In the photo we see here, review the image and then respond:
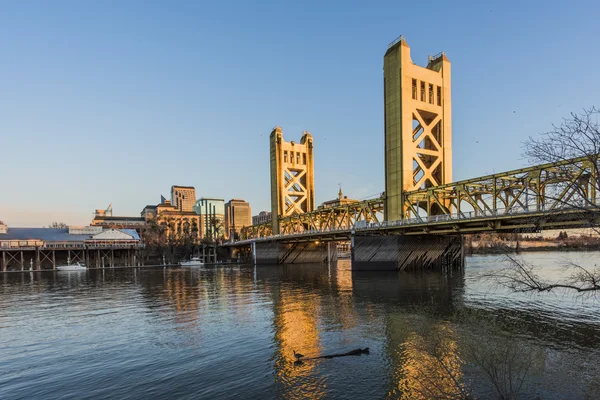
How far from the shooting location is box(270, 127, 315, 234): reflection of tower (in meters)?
102

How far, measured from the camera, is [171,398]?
11664 mm

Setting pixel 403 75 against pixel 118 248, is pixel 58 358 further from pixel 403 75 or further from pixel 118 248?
pixel 118 248

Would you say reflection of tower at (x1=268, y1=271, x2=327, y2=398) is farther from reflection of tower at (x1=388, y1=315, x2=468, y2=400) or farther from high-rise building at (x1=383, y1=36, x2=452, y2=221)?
high-rise building at (x1=383, y1=36, x2=452, y2=221)

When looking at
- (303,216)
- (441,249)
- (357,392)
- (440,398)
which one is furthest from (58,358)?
(303,216)

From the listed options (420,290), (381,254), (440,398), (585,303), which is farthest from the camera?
(381,254)

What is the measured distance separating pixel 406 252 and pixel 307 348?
142 ft

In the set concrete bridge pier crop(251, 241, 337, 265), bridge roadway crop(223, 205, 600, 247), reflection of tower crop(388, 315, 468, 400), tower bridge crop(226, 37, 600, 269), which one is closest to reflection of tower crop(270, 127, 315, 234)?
concrete bridge pier crop(251, 241, 337, 265)

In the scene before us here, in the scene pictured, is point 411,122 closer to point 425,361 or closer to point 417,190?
point 417,190

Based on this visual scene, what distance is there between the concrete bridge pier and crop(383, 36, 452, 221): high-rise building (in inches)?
1531

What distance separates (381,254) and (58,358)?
47525mm

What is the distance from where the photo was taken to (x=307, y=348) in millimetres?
16438

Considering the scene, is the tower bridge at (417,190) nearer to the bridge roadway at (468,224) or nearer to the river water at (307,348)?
the bridge roadway at (468,224)

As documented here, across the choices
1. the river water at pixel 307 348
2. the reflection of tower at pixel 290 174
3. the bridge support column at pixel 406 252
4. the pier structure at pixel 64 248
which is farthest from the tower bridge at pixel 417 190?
the pier structure at pixel 64 248

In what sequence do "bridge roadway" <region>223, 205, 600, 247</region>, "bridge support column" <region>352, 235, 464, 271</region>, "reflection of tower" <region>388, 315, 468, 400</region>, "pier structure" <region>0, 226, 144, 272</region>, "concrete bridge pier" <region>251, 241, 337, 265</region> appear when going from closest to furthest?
"reflection of tower" <region>388, 315, 468, 400</region> → "bridge roadway" <region>223, 205, 600, 247</region> → "bridge support column" <region>352, 235, 464, 271</region> → "pier structure" <region>0, 226, 144, 272</region> → "concrete bridge pier" <region>251, 241, 337, 265</region>
